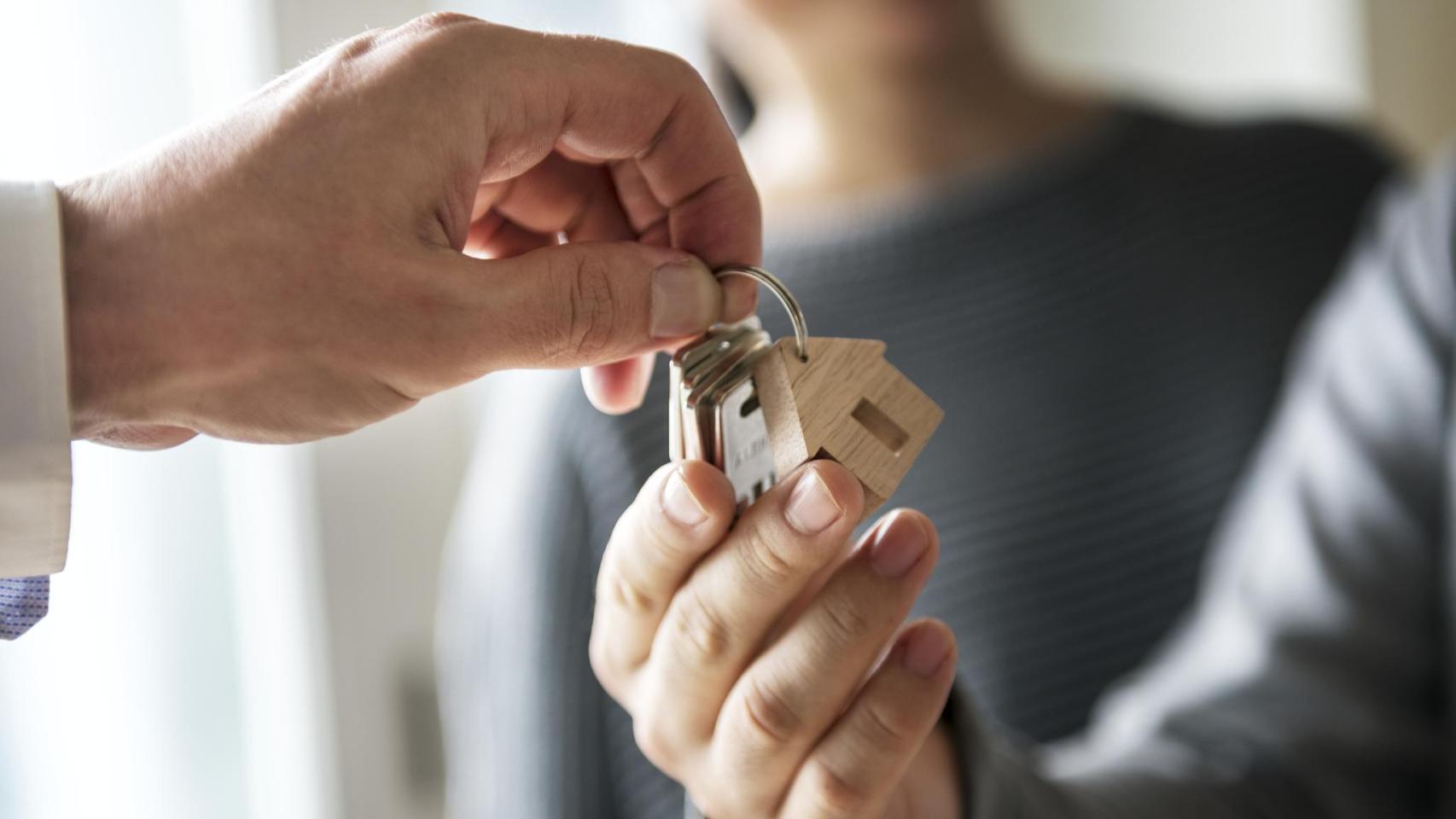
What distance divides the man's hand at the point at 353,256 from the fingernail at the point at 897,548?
0.11m

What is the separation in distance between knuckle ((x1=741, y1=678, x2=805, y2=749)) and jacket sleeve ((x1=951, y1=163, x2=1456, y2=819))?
9.6 inches

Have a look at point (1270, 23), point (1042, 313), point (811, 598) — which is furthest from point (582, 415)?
point (1270, 23)

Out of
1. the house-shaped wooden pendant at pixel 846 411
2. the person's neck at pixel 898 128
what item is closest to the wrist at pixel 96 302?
the house-shaped wooden pendant at pixel 846 411

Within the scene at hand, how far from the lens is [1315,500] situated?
86 centimetres

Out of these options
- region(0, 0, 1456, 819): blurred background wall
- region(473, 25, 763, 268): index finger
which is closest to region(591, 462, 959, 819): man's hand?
region(473, 25, 763, 268): index finger

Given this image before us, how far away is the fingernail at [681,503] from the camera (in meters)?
0.44

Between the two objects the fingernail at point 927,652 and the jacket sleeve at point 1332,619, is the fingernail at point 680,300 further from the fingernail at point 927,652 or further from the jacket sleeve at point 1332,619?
the jacket sleeve at point 1332,619

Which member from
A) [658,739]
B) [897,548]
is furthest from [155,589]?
[897,548]

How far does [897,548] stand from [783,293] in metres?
0.10

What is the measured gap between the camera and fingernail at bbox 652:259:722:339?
467 millimetres

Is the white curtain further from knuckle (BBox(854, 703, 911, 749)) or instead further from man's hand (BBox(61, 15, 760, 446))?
knuckle (BBox(854, 703, 911, 749))

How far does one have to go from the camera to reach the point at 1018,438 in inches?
39.8

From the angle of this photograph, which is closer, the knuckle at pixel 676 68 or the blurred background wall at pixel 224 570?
the knuckle at pixel 676 68

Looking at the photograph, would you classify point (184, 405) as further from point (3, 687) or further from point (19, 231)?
point (3, 687)
